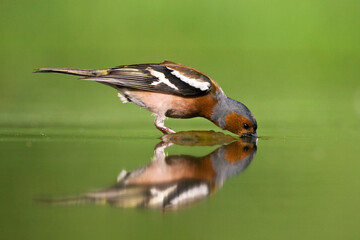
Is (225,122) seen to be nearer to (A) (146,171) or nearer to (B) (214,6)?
(A) (146,171)

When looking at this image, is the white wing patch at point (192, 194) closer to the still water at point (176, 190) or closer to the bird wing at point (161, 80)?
the still water at point (176, 190)

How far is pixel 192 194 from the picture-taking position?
3.54m

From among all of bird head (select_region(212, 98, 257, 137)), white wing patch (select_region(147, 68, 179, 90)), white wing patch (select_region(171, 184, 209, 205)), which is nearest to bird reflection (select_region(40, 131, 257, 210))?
white wing patch (select_region(171, 184, 209, 205))

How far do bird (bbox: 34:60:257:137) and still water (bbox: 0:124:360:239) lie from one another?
3.01ft

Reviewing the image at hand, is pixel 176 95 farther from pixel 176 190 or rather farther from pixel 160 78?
pixel 176 190

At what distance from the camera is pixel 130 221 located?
296cm

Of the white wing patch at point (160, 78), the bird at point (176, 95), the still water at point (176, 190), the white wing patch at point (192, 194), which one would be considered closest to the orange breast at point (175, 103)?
the bird at point (176, 95)

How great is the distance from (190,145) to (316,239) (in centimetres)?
309

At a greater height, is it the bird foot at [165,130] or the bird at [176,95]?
the bird at [176,95]

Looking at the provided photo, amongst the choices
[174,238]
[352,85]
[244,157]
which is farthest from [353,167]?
[352,85]

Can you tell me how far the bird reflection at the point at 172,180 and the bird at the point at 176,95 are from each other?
1016 millimetres

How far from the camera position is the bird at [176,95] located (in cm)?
668

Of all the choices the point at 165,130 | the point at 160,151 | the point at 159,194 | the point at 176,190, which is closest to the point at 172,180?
the point at 176,190

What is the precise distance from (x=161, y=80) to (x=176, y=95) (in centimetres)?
21
